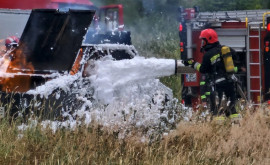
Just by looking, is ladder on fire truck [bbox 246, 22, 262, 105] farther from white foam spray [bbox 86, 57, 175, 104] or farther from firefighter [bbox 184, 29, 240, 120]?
white foam spray [bbox 86, 57, 175, 104]

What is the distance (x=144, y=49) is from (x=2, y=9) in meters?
5.47

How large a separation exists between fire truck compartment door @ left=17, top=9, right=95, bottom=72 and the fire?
72 mm

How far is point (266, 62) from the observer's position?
408 inches

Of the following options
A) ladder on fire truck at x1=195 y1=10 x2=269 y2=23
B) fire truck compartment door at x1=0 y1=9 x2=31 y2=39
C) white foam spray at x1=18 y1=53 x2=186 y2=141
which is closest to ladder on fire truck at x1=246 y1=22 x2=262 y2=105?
ladder on fire truck at x1=195 y1=10 x2=269 y2=23

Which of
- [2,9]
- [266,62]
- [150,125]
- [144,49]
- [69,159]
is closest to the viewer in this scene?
[69,159]

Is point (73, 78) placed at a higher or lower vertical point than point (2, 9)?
lower

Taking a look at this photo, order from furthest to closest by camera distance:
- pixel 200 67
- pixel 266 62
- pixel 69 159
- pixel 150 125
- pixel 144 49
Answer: pixel 144 49, pixel 266 62, pixel 200 67, pixel 150 125, pixel 69 159

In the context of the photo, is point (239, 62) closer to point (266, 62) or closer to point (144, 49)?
point (266, 62)

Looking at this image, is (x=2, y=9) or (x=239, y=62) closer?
(x=239, y=62)

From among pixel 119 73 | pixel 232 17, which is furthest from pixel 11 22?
pixel 119 73

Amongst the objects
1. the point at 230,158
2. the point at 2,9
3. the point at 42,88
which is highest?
the point at 2,9

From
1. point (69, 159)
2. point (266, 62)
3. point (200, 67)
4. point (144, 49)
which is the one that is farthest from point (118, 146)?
point (144, 49)

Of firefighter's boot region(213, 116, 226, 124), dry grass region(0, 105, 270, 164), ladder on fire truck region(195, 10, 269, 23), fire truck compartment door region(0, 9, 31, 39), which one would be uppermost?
fire truck compartment door region(0, 9, 31, 39)

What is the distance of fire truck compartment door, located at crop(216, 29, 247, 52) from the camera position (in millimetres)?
10461
